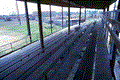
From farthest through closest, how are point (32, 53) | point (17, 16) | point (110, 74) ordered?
point (17, 16) < point (32, 53) < point (110, 74)

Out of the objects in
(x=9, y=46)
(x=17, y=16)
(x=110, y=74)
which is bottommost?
(x=110, y=74)

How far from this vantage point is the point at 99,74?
3.14 metres

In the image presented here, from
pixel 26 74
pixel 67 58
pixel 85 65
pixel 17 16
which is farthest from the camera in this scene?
pixel 17 16

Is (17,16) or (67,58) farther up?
(17,16)

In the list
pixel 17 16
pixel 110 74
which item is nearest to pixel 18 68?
pixel 110 74

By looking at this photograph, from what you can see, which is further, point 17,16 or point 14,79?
point 17,16

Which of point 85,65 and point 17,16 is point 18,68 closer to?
point 85,65

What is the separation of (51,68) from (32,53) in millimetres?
1797

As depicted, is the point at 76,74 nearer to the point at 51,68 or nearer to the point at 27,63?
the point at 51,68

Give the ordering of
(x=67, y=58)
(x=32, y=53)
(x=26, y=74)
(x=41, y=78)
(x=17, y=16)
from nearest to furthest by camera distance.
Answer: (x=41, y=78)
(x=26, y=74)
(x=67, y=58)
(x=32, y=53)
(x=17, y=16)

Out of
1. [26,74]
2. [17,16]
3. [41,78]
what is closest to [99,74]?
[41,78]

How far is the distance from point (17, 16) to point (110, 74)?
5.70 m

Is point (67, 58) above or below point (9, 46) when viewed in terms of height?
below

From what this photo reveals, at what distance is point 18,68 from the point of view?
330 centimetres
